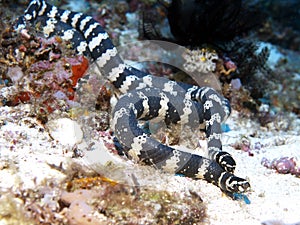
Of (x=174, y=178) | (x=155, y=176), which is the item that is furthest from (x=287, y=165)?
(x=155, y=176)

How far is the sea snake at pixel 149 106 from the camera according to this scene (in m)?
4.13

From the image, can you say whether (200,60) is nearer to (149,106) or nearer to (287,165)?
(149,106)

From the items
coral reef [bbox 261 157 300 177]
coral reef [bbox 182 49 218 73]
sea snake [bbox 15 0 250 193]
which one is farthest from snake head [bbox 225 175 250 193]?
coral reef [bbox 182 49 218 73]

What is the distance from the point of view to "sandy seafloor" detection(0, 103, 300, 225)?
344 centimetres

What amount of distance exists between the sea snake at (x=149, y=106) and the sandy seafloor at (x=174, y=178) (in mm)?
201

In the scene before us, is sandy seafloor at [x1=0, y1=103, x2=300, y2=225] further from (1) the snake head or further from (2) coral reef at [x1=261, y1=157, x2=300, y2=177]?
(1) the snake head

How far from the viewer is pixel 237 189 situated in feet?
12.3

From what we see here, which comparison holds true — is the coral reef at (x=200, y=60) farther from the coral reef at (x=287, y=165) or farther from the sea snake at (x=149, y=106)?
the coral reef at (x=287, y=165)

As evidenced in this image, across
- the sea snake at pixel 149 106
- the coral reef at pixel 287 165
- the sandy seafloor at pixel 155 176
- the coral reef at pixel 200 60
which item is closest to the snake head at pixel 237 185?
the sea snake at pixel 149 106

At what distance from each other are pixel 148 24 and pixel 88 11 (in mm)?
1869

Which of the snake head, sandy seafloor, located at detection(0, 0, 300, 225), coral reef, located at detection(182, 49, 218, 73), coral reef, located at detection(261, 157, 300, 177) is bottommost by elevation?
sandy seafloor, located at detection(0, 0, 300, 225)

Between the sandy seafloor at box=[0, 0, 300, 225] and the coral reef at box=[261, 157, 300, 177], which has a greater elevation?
the coral reef at box=[261, 157, 300, 177]

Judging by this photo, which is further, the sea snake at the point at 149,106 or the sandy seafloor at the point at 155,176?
the sea snake at the point at 149,106

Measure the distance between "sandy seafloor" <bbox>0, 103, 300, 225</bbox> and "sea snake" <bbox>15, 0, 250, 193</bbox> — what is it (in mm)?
201
